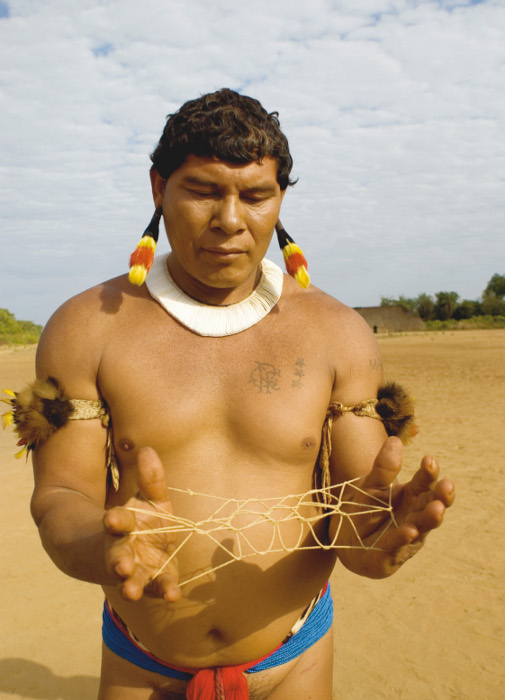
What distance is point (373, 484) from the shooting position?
71.2 inches

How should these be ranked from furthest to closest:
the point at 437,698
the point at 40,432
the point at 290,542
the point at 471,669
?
the point at 471,669 < the point at 437,698 < the point at 290,542 < the point at 40,432

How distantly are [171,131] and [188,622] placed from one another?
1618 mm

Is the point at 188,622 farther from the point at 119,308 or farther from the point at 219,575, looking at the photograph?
the point at 119,308

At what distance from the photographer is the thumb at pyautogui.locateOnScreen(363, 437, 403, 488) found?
1.72 meters

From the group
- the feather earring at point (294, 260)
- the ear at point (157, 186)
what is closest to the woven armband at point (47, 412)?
the ear at point (157, 186)

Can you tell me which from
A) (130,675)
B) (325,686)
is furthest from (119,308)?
(325,686)

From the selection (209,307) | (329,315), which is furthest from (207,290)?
(329,315)

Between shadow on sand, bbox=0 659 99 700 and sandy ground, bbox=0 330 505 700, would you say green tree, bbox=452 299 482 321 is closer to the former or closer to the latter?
sandy ground, bbox=0 330 505 700

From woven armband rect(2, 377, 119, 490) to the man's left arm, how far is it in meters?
0.77

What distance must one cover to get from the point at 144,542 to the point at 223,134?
126cm

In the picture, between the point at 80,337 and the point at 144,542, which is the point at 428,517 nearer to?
the point at 144,542

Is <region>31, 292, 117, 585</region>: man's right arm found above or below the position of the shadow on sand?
above

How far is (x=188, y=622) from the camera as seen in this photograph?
6.70ft

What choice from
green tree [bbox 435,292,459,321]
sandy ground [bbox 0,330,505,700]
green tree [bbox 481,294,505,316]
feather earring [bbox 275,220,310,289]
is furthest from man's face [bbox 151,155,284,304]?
green tree [bbox 435,292,459,321]
